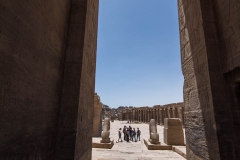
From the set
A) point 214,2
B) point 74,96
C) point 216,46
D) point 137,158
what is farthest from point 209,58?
point 137,158

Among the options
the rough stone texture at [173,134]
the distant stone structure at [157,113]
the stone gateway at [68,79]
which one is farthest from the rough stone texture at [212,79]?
the distant stone structure at [157,113]

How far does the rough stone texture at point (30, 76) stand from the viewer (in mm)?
1827

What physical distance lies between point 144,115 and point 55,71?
36.3m

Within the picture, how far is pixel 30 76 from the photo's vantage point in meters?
2.27

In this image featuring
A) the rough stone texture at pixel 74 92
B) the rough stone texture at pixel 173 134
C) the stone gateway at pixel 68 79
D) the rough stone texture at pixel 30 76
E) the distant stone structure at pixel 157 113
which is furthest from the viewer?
the distant stone structure at pixel 157 113

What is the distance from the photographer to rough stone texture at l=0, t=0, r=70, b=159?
183 centimetres

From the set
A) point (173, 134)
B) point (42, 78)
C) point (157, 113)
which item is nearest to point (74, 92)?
point (42, 78)

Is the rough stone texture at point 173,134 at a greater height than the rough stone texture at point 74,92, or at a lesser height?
lesser

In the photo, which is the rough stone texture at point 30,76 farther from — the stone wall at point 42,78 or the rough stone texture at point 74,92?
the rough stone texture at point 74,92

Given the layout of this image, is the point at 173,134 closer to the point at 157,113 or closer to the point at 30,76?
the point at 30,76

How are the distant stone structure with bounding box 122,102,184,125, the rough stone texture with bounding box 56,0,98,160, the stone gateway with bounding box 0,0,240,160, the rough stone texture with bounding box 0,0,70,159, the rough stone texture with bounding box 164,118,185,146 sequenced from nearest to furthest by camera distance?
the rough stone texture with bounding box 0,0,70,159 → the stone gateway with bounding box 0,0,240,160 → the rough stone texture with bounding box 56,0,98,160 → the rough stone texture with bounding box 164,118,185,146 → the distant stone structure with bounding box 122,102,184,125

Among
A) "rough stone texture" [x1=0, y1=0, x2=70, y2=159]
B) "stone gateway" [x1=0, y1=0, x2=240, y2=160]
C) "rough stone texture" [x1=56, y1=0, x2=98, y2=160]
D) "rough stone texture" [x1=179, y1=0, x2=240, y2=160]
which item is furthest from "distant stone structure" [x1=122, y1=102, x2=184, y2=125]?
"rough stone texture" [x1=0, y1=0, x2=70, y2=159]

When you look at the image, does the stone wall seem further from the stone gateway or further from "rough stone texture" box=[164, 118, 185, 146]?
"rough stone texture" box=[164, 118, 185, 146]

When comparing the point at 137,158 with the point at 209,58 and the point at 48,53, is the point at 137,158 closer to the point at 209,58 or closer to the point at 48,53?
the point at 209,58
